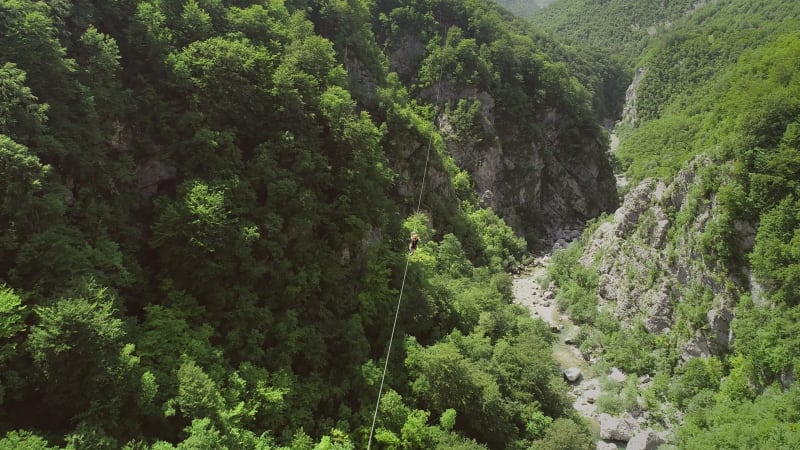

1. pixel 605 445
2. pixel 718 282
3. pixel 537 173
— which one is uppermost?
pixel 537 173

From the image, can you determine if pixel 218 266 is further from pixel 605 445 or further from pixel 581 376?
pixel 581 376

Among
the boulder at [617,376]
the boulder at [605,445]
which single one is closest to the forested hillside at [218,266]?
the boulder at [605,445]

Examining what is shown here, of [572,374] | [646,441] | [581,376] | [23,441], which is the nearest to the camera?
[23,441]

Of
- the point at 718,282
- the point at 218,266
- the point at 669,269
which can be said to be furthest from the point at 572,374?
the point at 218,266

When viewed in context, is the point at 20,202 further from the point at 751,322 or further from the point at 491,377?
the point at 751,322

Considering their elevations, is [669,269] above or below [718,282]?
above
